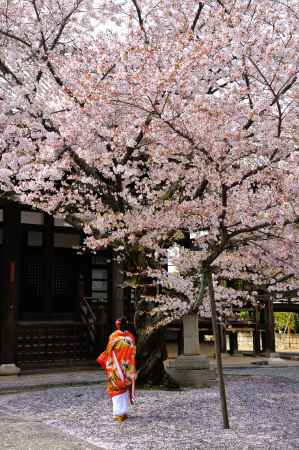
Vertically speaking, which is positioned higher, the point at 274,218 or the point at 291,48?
the point at 291,48

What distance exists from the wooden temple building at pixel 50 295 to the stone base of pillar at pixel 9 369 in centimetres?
16

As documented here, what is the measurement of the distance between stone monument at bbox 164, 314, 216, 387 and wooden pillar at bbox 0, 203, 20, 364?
417 cm

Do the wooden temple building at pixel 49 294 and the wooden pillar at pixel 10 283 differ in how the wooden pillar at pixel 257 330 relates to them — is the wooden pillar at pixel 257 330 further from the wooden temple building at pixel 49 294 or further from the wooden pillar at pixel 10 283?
the wooden pillar at pixel 10 283

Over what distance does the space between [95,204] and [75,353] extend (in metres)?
5.41

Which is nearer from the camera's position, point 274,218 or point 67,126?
point 274,218

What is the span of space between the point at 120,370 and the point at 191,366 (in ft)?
12.5

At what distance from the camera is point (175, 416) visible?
7.71 meters

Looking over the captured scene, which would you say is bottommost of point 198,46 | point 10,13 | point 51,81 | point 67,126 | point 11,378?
point 11,378

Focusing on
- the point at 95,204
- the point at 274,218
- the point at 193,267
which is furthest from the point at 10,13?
the point at 274,218

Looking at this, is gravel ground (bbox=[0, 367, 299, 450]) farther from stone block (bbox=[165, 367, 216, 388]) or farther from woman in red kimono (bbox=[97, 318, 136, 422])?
stone block (bbox=[165, 367, 216, 388])

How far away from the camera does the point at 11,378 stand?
1250 centimetres

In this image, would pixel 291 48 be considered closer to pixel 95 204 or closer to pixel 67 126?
pixel 67 126

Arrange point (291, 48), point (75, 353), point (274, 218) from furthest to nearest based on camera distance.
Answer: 1. point (75, 353)
2. point (291, 48)
3. point (274, 218)

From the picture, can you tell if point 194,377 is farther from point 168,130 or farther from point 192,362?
point 168,130
